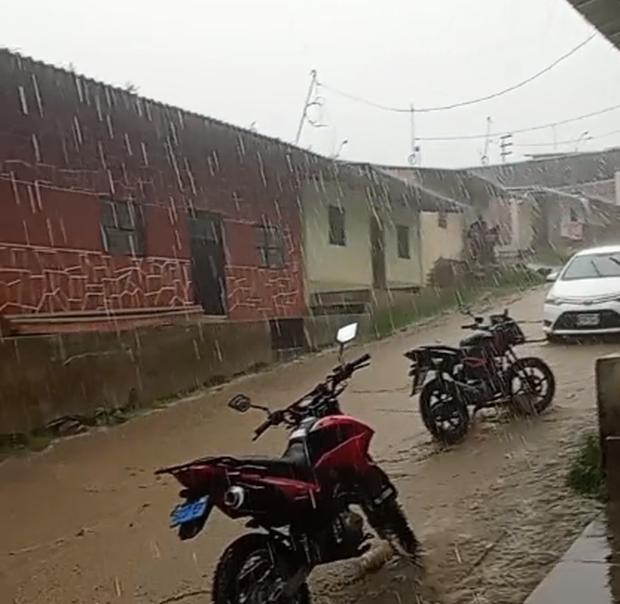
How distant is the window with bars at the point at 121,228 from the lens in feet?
42.4

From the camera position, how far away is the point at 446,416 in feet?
28.1

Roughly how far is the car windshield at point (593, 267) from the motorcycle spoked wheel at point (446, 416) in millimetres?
6657

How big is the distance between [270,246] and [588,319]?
637 cm

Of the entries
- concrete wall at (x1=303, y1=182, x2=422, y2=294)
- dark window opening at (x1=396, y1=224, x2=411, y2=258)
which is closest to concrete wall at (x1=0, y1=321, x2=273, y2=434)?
concrete wall at (x1=303, y1=182, x2=422, y2=294)

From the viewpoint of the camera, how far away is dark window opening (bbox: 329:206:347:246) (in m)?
20.3

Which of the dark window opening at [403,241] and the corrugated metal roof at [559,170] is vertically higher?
the corrugated metal roof at [559,170]

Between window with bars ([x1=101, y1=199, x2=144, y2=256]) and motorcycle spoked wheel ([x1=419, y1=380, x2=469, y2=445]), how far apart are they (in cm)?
608

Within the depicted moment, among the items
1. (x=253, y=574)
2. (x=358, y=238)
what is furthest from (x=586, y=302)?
(x=253, y=574)

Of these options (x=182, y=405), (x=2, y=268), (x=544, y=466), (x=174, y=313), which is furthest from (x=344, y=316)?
(x=544, y=466)

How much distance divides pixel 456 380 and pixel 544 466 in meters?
1.59

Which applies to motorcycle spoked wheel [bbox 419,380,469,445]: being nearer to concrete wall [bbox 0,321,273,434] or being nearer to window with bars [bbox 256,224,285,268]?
concrete wall [bbox 0,321,273,434]

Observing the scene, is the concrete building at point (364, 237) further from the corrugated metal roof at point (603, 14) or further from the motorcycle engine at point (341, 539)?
the motorcycle engine at point (341, 539)

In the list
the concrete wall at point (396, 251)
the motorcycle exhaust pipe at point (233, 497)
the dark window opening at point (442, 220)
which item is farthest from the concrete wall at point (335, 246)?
the motorcycle exhaust pipe at point (233, 497)

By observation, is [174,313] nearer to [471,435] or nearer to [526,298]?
[471,435]
